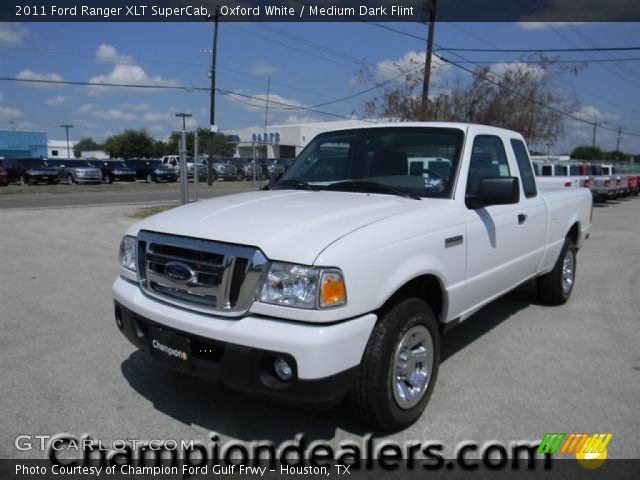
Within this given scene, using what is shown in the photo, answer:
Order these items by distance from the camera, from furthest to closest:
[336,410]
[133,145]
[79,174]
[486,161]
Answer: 1. [133,145]
2. [79,174]
3. [486,161]
4. [336,410]

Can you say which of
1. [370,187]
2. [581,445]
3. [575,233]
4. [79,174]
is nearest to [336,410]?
[581,445]

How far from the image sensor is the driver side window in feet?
13.2

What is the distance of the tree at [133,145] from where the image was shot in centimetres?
7706

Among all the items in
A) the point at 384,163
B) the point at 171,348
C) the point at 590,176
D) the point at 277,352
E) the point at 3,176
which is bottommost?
the point at 3,176

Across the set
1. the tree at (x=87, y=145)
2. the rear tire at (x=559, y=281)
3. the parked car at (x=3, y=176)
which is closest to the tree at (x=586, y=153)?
the parked car at (x=3, y=176)

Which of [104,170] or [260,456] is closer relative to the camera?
[260,456]

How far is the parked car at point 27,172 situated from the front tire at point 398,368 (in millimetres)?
32513

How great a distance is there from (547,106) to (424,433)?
24.3 metres

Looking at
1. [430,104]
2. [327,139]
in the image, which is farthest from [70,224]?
[430,104]

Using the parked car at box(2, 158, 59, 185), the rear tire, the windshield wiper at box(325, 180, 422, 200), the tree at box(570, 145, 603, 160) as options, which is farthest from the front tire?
the tree at box(570, 145, 603, 160)

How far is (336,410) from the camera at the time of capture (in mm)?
3482

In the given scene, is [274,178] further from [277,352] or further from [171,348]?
[277,352]

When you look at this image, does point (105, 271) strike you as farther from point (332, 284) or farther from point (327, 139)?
point (332, 284)

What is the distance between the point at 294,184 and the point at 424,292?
146cm
